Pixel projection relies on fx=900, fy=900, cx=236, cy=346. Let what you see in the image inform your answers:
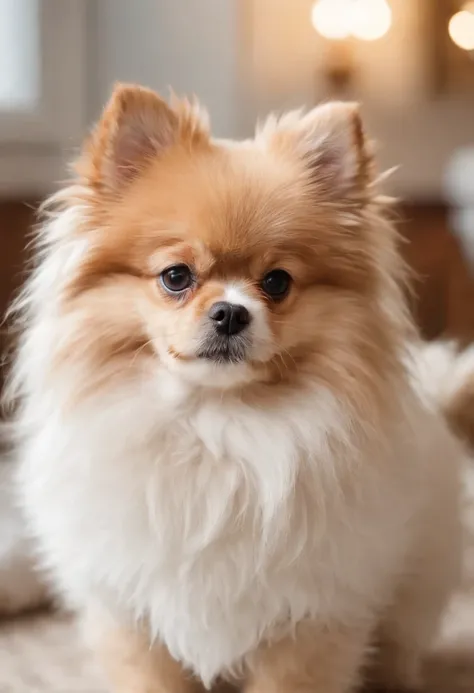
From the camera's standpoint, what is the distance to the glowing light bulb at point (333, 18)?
258cm

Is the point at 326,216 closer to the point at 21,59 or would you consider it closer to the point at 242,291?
the point at 242,291

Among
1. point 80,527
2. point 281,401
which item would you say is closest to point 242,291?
point 281,401

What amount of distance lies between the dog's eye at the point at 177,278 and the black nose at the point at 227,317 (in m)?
0.07

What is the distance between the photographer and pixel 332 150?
123cm

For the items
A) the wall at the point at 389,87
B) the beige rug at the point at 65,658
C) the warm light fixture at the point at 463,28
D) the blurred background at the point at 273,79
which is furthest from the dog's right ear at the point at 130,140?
the warm light fixture at the point at 463,28

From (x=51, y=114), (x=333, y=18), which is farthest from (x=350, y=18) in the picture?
(x=51, y=114)

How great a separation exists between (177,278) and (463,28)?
1903 mm

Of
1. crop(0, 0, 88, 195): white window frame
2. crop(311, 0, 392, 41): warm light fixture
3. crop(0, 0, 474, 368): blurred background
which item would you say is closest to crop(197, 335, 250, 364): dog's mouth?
crop(0, 0, 474, 368): blurred background

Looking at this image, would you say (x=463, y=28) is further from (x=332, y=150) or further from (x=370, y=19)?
(x=332, y=150)

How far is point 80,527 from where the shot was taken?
1.20 metres

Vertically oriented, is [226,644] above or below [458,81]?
below

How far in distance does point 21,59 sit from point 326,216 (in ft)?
5.48

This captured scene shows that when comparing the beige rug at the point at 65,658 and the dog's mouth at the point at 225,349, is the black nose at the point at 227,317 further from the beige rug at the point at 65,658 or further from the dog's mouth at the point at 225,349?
the beige rug at the point at 65,658

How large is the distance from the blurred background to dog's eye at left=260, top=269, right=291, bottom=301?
4.54 feet
